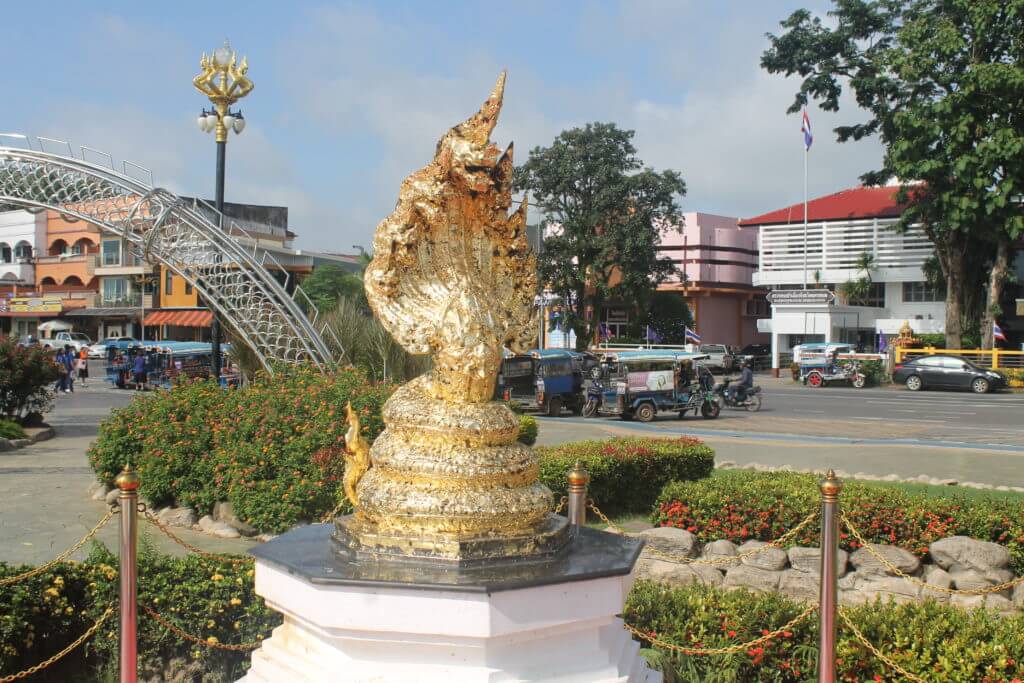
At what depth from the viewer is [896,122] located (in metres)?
31.9

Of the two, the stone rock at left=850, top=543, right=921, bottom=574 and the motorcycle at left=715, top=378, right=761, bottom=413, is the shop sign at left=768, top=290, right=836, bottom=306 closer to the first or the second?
the motorcycle at left=715, top=378, right=761, bottom=413

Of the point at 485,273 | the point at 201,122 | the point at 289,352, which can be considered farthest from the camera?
the point at 201,122

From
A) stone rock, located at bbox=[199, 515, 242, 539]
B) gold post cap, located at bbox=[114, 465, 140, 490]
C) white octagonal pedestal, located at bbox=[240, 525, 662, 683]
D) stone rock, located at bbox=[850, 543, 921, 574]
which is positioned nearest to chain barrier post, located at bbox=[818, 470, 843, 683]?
white octagonal pedestal, located at bbox=[240, 525, 662, 683]

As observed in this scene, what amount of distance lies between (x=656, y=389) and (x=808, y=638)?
16760mm

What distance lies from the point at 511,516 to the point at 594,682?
719 millimetres

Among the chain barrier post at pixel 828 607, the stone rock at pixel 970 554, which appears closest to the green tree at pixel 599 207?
the stone rock at pixel 970 554

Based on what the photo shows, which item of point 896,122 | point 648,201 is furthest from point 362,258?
point 896,122

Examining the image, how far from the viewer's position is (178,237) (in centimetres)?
1512

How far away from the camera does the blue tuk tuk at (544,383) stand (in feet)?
75.0

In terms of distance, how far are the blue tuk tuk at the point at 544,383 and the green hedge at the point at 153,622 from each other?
17233 millimetres

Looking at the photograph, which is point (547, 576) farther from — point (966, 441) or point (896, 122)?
point (896, 122)

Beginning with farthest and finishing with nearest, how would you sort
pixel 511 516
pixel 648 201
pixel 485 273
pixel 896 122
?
pixel 648 201 < pixel 896 122 < pixel 485 273 < pixel 511 516

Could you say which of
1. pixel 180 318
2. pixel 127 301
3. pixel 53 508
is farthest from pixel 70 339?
pixel 53 508

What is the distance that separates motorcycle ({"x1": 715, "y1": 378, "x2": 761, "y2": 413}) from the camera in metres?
24.1
